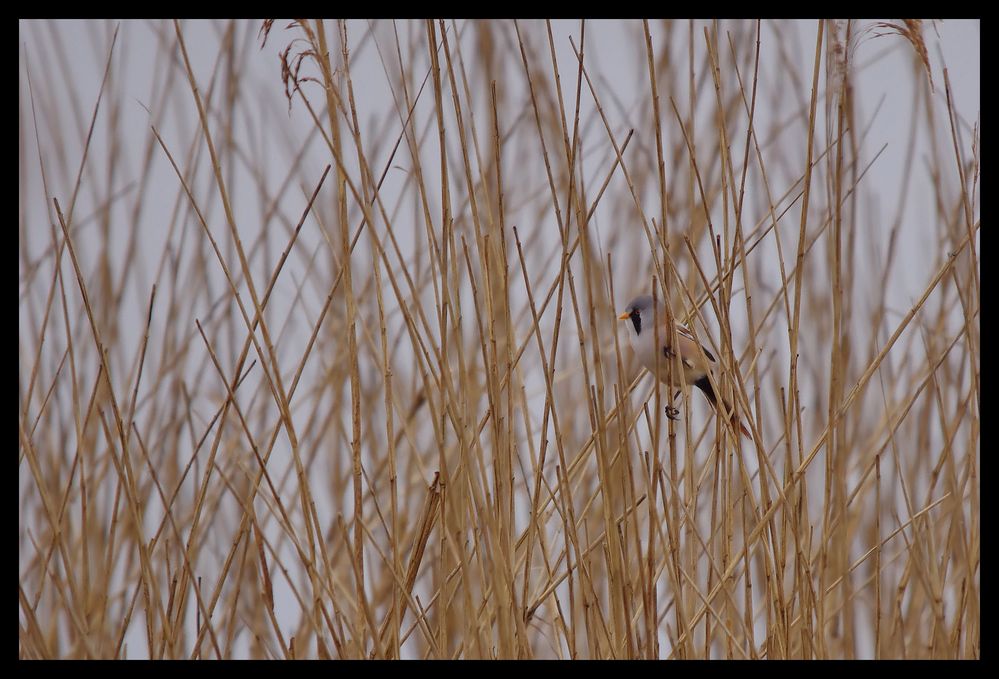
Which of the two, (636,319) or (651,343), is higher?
(636,319)

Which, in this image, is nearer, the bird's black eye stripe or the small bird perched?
the small bird perched

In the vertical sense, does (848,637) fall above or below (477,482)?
below

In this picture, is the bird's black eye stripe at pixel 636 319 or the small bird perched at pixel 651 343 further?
the bird's black eye stripe at pixel 636 319

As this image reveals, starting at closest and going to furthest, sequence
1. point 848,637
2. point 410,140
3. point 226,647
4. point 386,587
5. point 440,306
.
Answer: point 410,140
point 440,306
point 226,647
point 848,637
point 386,587

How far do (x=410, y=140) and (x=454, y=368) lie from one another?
2.94ft

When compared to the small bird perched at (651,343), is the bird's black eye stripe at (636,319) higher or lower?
higher

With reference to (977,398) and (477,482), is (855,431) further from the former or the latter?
(477,482)

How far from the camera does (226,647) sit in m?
1.50

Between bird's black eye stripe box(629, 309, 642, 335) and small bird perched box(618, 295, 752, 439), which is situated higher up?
bird's black eye stripe box(629, 309, 642, 335)

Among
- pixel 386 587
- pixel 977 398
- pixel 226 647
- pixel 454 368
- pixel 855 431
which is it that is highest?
pixel 454 368

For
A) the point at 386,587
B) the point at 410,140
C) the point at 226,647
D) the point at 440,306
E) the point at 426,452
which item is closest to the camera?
the point at 410,140

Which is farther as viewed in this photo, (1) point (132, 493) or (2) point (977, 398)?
(2) point (977, 398)

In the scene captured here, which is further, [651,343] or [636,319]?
[636,319]
